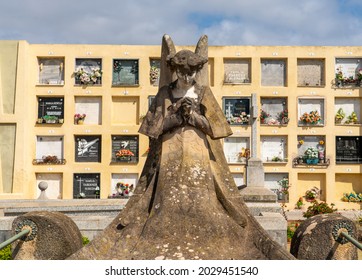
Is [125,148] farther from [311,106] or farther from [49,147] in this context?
[311,106]

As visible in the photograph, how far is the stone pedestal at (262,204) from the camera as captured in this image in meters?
8.65

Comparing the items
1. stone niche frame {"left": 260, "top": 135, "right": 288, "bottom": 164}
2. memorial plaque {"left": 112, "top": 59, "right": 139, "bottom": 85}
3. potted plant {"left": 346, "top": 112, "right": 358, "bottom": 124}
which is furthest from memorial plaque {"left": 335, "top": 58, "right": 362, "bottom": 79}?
memorial plaque {"left": 112, "top": 59, "right": 139, "bottom": 85}

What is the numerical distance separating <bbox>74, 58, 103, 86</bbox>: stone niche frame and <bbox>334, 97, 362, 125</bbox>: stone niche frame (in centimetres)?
1101

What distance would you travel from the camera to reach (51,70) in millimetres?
24750

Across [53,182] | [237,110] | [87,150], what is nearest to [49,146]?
[53,182]

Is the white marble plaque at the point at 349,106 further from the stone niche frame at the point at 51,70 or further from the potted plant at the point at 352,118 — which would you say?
the stone niche frame at the point at 51,70

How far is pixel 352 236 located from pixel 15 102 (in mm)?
20730

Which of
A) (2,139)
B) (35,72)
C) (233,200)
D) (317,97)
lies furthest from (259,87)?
(233,200)

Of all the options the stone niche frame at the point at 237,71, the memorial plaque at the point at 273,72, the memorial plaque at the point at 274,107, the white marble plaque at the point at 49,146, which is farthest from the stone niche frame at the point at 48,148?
Answer: the memorial plaque at the point at 273,72

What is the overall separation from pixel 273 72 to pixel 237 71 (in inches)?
65.6

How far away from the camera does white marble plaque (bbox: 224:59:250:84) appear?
24.6 meters

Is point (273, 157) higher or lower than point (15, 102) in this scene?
lower

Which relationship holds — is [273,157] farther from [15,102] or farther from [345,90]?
[15,102]

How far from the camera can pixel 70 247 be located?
222 inches
